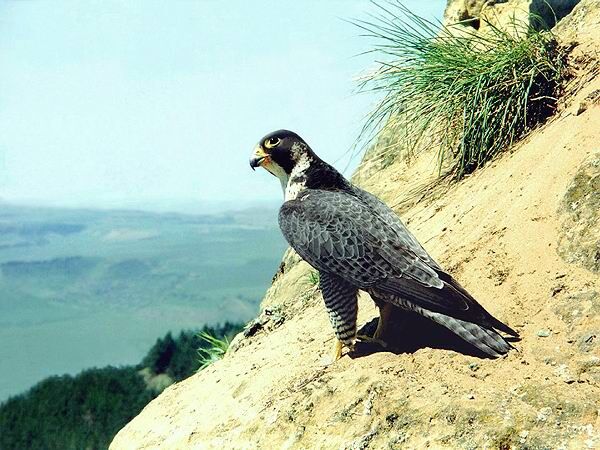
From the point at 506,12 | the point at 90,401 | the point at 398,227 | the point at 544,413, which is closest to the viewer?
the point at 544,413

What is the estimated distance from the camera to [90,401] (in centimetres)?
1619

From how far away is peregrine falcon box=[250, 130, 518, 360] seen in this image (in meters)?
5.27

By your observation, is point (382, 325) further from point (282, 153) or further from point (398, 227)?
point (282, 153)

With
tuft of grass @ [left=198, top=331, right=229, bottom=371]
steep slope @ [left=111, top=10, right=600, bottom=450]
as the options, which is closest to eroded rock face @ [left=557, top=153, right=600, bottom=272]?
steep slope @ [left=111, top=10, right=600, bottom=450]

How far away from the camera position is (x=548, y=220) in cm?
637

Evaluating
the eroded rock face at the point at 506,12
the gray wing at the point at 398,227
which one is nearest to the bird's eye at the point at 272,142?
the gray wing at the point at 398,227

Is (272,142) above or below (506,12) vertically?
below

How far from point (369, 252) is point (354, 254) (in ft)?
0.31

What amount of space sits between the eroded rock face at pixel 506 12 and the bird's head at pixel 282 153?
11.7ft

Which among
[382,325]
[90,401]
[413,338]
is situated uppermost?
[382,325]

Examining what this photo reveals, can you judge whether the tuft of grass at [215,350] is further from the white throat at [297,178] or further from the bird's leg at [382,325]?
the bird's leg at [382,325]

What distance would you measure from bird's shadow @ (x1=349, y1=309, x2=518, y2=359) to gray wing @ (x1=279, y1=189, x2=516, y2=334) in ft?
1.16

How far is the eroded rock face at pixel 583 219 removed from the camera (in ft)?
19.4

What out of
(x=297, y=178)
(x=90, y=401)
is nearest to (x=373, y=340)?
(x=297, y=178)
